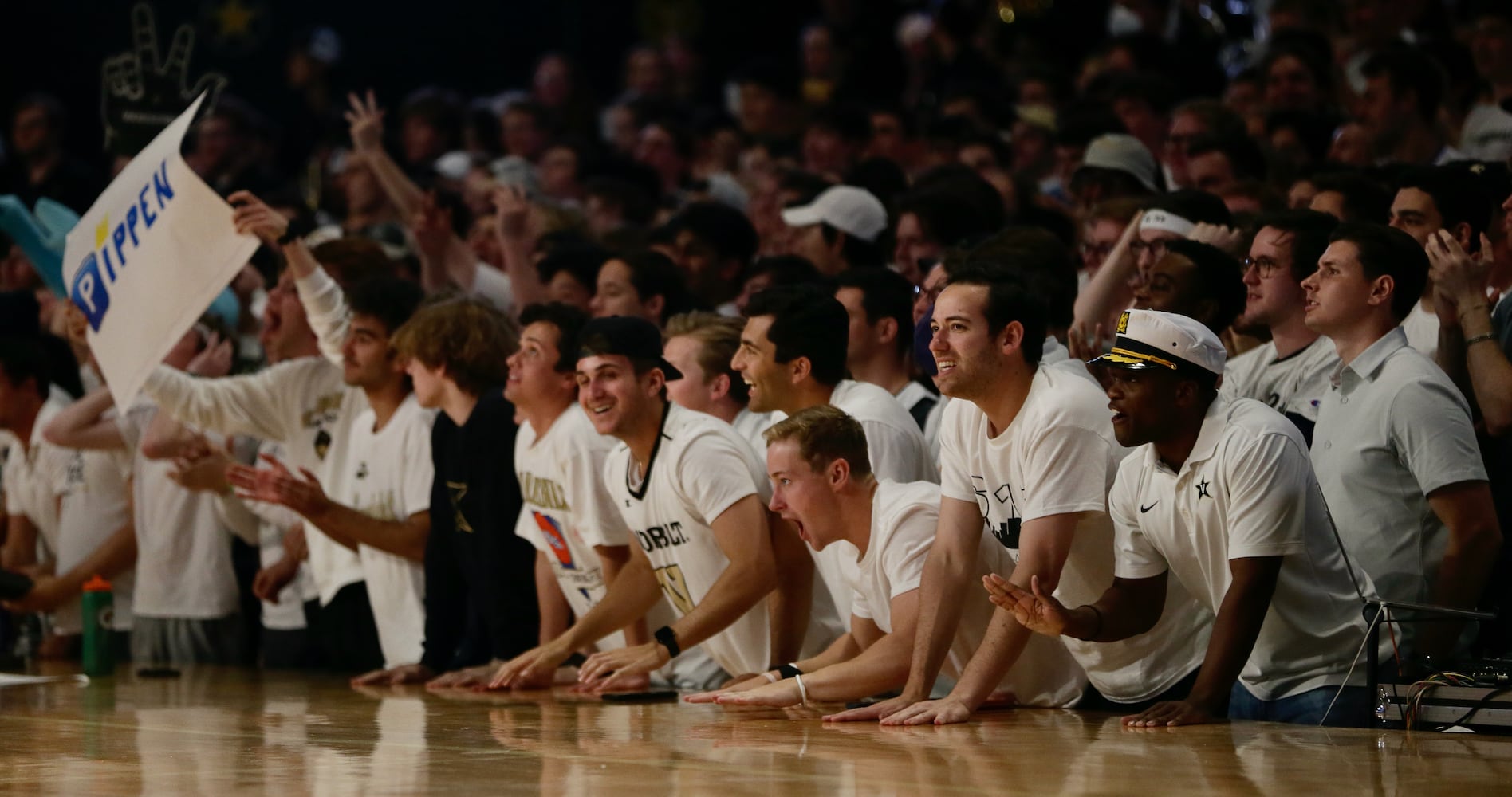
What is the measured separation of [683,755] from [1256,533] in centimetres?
168

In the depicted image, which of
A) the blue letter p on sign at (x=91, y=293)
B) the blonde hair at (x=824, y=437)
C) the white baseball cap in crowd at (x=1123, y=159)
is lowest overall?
the blonde hair at (x=824, y=437)

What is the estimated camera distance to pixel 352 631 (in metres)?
8.47

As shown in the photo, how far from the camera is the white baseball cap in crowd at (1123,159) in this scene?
8.16 metres

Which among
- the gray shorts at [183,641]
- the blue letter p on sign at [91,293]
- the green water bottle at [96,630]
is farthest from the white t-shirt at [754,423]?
the gray shorts at [183,641]

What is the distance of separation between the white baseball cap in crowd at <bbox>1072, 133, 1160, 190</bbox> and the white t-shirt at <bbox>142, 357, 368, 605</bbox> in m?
3.46

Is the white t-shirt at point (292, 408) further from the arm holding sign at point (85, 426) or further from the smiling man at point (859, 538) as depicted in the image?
the smiling man at point (859, 538)

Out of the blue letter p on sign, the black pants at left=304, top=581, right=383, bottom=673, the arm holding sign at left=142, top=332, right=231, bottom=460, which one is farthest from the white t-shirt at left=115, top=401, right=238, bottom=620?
the blue letter p on sign

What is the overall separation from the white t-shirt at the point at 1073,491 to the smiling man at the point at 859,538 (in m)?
0.17

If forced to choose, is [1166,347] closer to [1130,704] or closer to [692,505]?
[1130,704]

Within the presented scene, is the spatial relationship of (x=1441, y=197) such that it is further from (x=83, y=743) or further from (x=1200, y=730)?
(x=83, y=743)

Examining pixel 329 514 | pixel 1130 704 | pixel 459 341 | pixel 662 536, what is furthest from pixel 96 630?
pixel 1130 704

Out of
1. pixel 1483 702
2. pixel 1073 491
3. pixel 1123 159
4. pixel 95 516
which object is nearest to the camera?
pixel 1483 702

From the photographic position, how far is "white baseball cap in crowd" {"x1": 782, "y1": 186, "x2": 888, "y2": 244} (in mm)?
8727

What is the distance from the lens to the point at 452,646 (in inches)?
310
